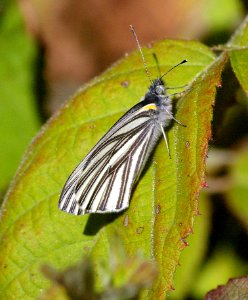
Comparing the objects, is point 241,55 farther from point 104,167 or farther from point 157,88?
point 104,167

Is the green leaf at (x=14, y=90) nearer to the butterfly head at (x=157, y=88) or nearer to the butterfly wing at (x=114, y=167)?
the butterfly wing at (x=114, y=167)

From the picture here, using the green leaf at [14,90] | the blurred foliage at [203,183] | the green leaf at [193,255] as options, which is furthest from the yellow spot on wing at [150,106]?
the green leaf at [14,90]

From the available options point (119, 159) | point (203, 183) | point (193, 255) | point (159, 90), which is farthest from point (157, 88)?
point (193, 255)

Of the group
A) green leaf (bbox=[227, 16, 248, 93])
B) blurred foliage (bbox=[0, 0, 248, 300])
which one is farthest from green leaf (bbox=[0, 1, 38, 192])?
green leaf (bbox=[227, 16, 248, 93])

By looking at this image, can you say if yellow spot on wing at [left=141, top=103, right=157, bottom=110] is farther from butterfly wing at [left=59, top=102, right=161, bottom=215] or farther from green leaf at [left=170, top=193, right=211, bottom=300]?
green leaf at [left=170, top=193, right=211, bottom=300]

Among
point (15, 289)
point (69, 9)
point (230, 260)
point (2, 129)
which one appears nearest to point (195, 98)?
point (15, 289)

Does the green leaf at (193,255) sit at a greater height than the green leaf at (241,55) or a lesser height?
lesser
